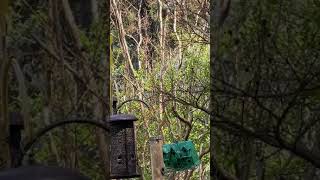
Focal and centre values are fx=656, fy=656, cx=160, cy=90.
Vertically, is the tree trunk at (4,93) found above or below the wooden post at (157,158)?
above

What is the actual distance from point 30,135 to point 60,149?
179 millimetres

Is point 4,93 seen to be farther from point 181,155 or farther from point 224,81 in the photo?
point 181,155

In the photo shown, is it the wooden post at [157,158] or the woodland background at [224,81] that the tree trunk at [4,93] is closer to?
the woodland background at [224,81]

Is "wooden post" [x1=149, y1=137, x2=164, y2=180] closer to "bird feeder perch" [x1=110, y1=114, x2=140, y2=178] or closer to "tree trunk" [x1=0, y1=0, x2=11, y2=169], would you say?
"bird feeder perch" [x1=110, y1=114, x2=140, y2=178]

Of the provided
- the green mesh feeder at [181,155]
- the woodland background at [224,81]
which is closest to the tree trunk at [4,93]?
the woodland background at [224,81]

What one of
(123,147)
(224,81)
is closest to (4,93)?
(224,81)

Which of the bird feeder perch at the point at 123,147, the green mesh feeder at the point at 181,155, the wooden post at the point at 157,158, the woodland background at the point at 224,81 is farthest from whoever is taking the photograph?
the wooden post at the point at 157,158

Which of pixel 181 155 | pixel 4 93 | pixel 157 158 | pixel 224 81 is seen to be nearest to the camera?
pixel 224 81

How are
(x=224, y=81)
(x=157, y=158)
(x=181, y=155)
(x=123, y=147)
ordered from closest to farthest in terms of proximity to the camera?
(x=224, y=81)
(x=123, y=147)
(x=181, y=155)
(x=157, y=158)

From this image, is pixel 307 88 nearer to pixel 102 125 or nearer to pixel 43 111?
pixel 102 125

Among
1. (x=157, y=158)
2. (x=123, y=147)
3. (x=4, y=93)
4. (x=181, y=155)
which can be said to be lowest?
(x=157, y=158)

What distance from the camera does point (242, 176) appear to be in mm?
3262

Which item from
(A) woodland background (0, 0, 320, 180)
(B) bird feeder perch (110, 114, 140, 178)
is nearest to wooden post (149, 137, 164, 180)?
(B) bird feeder perch (110, 114, 140, 178)

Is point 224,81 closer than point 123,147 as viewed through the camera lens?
Yes
